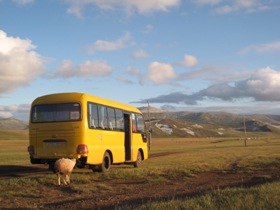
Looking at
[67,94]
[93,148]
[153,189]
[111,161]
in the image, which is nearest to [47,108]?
[67,94]

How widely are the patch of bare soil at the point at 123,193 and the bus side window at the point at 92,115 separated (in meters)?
2.96

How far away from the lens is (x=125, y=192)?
1396 centimetres

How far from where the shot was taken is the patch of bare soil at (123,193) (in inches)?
464

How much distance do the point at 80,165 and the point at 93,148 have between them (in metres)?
1.08

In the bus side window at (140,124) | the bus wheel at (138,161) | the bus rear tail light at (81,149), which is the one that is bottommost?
the bus wheel at (138,161)

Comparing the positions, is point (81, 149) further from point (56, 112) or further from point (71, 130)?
point (56, 112)

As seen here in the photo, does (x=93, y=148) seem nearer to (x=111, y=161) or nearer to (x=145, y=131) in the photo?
(x=111, y=161)

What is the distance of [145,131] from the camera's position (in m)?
26.9

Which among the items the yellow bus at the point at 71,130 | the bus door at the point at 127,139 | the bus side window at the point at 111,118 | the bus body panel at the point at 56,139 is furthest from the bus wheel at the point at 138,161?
the bus body panel at the point at 56,139

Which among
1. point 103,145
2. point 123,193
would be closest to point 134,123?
point 103,145

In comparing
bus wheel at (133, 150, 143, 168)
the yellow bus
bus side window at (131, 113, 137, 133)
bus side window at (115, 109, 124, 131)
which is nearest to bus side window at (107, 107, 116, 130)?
the yellow bus

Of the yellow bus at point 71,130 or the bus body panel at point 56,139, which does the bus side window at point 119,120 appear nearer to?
the yellow bus at point 71,130

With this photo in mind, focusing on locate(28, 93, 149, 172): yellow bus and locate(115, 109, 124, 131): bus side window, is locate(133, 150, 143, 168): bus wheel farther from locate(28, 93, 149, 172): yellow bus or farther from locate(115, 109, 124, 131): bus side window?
locate(28, 93, 149, 172): yellow bus

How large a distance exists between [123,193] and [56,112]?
246 inches
